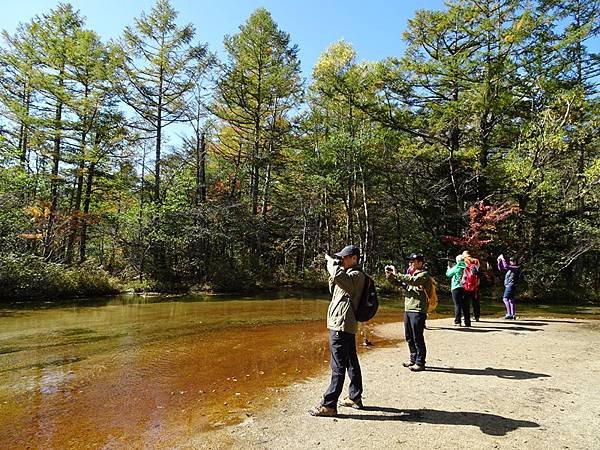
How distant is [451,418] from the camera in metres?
4.01

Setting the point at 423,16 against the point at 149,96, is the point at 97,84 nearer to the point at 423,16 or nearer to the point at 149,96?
the point at 149,96

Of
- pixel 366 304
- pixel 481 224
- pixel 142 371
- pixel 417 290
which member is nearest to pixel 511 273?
pixel 417 290

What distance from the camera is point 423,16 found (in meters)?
20.9

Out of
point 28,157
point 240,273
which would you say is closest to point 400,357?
point 240,273

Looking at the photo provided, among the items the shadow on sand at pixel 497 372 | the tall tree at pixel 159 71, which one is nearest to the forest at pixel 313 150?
A: the tall tree at pixel 159 71

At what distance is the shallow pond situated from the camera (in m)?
4.05

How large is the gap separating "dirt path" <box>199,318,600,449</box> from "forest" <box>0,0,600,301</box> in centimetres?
1303

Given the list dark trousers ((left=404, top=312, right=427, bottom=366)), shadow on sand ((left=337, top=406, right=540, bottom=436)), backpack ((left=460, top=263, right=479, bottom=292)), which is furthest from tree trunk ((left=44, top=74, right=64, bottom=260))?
shadow on sand ((left=337, top=406, right=540, bottom=436))

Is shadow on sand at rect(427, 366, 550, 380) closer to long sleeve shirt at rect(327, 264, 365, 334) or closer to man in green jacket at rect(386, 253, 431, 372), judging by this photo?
man in green jacket at rect(386, 253, 431, 372)

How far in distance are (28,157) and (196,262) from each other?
44.1 ft

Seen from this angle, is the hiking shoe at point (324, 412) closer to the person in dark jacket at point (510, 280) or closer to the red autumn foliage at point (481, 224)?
the person in dark jacket at point (510, 280)

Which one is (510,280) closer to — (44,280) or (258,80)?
(44,280)

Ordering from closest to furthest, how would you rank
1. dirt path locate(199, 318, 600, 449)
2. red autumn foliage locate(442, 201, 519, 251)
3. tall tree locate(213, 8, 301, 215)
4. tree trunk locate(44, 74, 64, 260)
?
1. dirt path locate(199, 318, 600, 449)
2. red autumn foliage locate(442, 201, 519, 251)
3. tree trunk locate(44, 74, 64, 260)
4. tall tree locate(213, 8, 301, 215)

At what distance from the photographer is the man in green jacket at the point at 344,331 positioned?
4.14m
